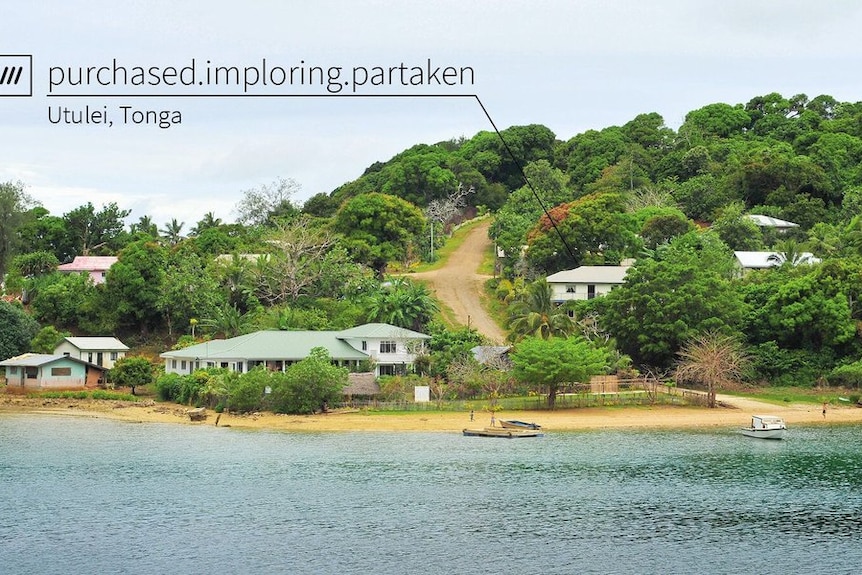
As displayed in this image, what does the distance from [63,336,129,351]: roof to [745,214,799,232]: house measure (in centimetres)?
6177

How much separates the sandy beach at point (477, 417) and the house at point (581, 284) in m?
20.1

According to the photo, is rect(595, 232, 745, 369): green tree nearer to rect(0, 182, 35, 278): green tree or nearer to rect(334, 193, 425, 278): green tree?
rect(334, 193, 425, 278): green tree

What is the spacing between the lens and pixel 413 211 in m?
110

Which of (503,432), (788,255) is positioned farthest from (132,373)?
(788,255)

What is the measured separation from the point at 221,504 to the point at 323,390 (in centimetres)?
2289

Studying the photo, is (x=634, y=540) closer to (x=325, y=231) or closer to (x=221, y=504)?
(x=221, y=504)

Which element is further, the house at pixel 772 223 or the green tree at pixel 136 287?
the house at pixel 772 223

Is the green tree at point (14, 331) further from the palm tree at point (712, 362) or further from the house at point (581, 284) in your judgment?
the palm tree at point (712, 362)

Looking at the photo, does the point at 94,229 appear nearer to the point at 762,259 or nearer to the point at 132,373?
the point at 132,373

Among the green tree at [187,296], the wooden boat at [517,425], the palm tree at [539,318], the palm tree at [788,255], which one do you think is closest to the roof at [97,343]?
the green tree at [187,296]

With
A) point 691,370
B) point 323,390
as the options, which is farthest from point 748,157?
point 323,390

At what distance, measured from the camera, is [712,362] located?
248 feet

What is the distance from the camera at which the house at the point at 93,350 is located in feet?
287

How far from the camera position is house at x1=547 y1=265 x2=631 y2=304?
318 feet
